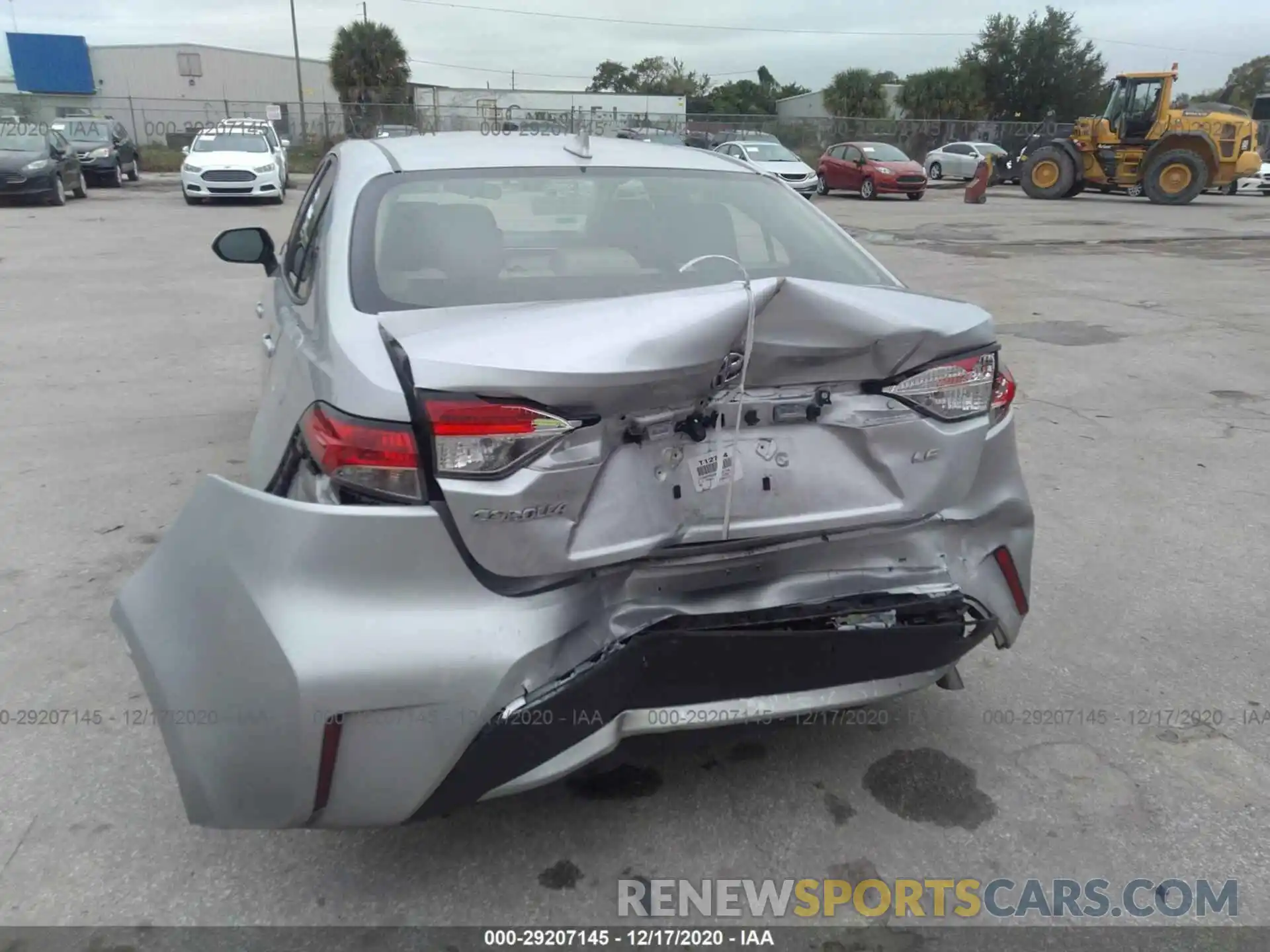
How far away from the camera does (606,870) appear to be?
2430mm

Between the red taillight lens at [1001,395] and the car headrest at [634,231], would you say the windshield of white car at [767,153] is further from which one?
the red taillight lens at [1001,395]

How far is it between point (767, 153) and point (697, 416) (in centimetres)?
2344

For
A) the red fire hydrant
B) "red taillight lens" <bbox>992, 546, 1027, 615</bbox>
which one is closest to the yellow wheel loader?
the red fire hydrant

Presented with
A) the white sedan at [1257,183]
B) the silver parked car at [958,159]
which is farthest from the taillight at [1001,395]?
the silver parked car at [958,159]

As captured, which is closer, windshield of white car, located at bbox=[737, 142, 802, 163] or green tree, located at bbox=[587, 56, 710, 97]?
windshield of white car, located at bbox=[737, 142, 802, 163]

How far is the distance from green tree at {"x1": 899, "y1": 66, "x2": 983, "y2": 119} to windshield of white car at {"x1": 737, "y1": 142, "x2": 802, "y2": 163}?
104ft

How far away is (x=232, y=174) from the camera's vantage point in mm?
20234

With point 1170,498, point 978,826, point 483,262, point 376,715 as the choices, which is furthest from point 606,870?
point 1170,498

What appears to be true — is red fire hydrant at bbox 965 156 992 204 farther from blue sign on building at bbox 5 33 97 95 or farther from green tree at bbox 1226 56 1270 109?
blue sign on building at bbox 5 33 97 95

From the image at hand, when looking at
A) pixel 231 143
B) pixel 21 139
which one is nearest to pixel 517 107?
pixel 231 143

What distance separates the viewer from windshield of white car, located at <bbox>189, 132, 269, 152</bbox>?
20969 millimetres

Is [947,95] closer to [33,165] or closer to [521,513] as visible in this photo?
[33,165]

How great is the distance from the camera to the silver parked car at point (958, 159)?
31.6m

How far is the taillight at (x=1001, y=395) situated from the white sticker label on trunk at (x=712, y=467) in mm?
803
